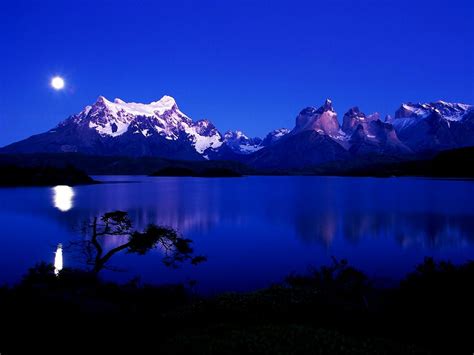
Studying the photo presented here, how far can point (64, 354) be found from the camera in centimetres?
1391

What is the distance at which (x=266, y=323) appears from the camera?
1783 centimetres

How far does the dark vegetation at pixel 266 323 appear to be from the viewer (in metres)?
14.7

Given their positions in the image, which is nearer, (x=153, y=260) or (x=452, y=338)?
(x=452, y=338)

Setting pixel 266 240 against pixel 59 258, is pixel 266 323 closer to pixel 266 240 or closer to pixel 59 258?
pixel 59 258

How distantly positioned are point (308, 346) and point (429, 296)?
30.7ft

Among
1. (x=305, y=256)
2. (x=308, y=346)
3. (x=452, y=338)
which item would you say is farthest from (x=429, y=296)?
(x=305, y=256)

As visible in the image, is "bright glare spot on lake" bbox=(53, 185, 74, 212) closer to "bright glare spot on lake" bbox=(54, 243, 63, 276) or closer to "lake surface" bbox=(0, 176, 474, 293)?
"lake surface" bbox=(0, 176, 474, 293)

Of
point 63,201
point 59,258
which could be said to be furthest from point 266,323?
point 63,201

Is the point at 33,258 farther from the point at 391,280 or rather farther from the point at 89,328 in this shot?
the point at 391,280

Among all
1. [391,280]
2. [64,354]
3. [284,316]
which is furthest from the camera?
[391,280]

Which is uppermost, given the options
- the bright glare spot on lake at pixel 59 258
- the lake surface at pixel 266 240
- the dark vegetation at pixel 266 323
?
the dark vegetation at pixel 266 323

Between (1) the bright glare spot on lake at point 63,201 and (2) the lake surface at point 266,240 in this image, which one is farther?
(1) the bright glare spot on lake at point 63,201

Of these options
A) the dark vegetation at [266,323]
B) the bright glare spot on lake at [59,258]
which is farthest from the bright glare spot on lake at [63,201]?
the dark vegetation at [266,323]

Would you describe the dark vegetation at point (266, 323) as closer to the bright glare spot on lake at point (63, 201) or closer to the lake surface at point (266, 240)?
the lake surface at point (266, 240)
